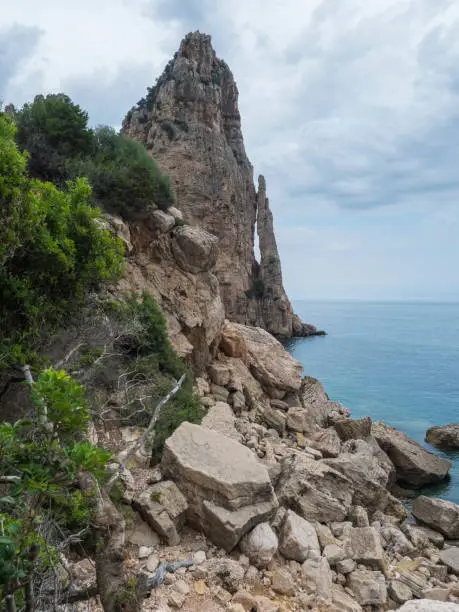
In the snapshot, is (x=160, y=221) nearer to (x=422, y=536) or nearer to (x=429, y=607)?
(x=422, y=536)

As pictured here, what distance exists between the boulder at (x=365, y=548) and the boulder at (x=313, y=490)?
0.82m

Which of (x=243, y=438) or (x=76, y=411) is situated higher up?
(x=76, y=411)

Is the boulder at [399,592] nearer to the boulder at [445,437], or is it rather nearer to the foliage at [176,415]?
the foliage at [176,415]

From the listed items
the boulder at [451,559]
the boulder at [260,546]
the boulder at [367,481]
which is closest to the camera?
the boulder at [260,546]

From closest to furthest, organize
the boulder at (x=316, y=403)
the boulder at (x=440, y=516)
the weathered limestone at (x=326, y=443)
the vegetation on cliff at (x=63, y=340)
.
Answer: the vegetation on cliff at (x=63, y=340) → the boulder at (x=440, y=516) → the weathered limestone at (x=326, y=443) → the boulder at (x=316, y=403)

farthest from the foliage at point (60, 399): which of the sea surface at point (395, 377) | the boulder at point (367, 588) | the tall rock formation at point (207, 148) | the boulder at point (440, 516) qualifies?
the tall rock formation at point (207, 148)

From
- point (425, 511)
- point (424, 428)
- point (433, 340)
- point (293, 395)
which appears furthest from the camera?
point (433, 340)

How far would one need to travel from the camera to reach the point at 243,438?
38.8 feet

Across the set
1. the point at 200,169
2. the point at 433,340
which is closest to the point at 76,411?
the point at 200,169

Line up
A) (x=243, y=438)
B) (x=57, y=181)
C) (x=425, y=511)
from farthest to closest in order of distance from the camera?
1. (x=57, y=181)
2. (x=243, y=438)
3. (x=425, y=511)

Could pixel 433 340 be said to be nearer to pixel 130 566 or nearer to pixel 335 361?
pixel 335 361

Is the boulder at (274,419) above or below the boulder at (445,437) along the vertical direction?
above

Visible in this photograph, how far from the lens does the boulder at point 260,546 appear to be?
5.98m

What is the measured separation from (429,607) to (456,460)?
57.4 ft
